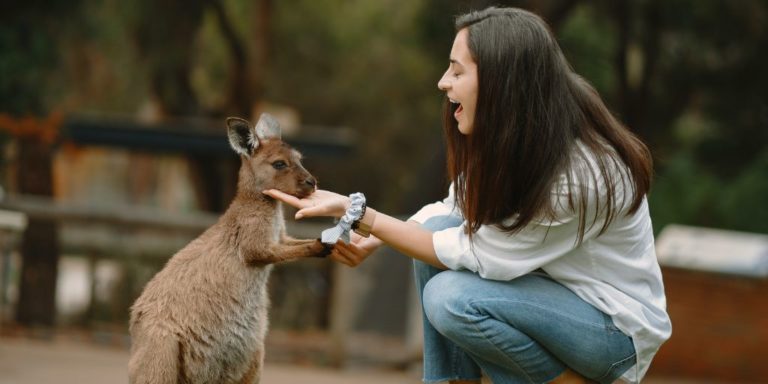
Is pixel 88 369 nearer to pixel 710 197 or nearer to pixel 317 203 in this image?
pixel 317 203

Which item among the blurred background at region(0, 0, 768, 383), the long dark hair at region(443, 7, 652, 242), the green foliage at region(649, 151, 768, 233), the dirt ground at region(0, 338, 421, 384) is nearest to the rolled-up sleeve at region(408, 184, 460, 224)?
the long dark hair at region(443, 7, 652, 242)

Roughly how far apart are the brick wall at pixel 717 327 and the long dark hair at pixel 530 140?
13.1 ft

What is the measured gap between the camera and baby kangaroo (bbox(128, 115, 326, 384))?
2.99 metres

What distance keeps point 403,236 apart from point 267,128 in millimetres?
613

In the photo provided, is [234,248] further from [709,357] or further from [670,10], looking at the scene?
[670,10]

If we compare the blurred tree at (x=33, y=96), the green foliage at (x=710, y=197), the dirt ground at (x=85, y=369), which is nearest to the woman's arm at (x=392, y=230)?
the dirt ground at (x=85, y=369)

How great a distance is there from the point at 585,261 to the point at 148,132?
19.5ft

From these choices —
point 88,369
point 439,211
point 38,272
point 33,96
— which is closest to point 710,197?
point 38,272

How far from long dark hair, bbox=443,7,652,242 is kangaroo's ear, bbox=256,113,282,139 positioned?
2.29ft

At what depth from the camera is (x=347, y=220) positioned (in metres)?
2.94

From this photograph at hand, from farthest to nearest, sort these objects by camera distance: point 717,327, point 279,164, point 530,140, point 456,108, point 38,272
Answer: point 38,272, point 717,327, point 279,164, point 456,108, point 530,140

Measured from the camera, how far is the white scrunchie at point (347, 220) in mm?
2924

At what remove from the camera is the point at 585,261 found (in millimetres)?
2928

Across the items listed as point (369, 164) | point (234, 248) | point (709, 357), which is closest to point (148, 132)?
point (709, 357)
